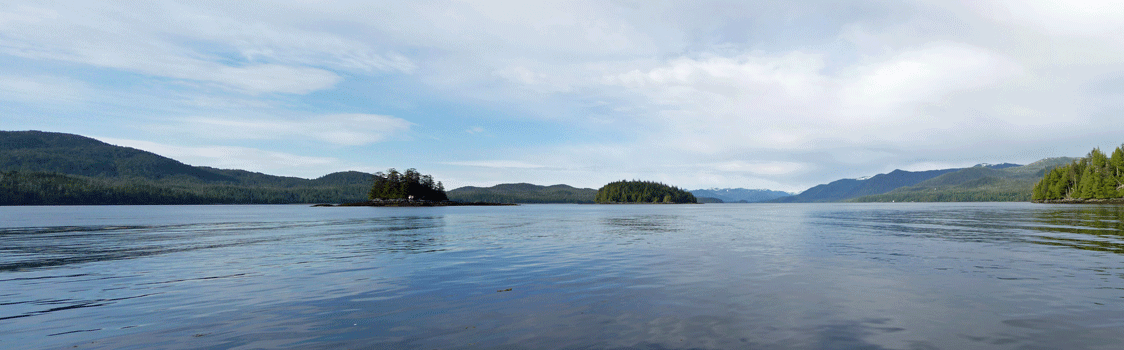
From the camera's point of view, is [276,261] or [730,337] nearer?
[730,337]

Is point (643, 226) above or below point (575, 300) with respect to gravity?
above

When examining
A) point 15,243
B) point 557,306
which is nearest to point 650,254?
point 557,306

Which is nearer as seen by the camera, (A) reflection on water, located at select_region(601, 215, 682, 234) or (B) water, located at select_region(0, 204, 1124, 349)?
(B) water, located at select_region(0, 204, 1124, 349)

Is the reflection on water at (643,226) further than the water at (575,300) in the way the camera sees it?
Yes

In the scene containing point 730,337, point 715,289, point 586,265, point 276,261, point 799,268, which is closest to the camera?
point 730,337

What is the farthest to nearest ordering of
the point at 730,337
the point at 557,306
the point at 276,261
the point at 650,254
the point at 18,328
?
1. the point at 650,254
2. the point at 276,261
3. the point at 557,306
4. the point at 18,328
5. the point at 730,337

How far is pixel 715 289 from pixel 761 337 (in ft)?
23.4

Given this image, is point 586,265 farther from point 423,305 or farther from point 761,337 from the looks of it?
point 761,337

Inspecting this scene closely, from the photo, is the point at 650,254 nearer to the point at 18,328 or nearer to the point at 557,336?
the point at 557,336

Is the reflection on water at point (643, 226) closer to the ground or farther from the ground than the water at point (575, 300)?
farther from the ground

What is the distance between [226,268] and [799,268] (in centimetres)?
3169

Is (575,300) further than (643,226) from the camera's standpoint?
No

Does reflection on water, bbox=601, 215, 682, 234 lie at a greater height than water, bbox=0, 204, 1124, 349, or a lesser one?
greater

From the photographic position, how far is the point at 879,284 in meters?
20.6
